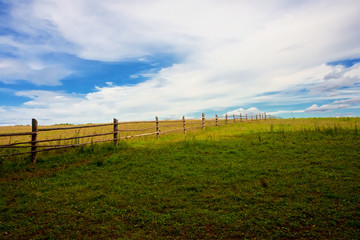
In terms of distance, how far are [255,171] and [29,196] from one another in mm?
6483

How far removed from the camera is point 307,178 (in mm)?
6152

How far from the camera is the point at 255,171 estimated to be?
7012 mm

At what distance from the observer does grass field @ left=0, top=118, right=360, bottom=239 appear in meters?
3.90

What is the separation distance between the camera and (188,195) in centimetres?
544

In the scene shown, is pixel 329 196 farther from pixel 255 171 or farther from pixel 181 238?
pixel 181 238

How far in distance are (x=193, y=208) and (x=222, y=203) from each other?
2.19ft

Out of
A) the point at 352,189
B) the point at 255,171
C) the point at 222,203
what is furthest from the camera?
the point at 255,171

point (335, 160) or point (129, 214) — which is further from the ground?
point (335, 160)

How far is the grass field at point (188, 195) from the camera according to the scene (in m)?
3.90

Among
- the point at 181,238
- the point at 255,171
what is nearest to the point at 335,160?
the point at 255,171

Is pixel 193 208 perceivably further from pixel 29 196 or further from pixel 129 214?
pixel 29 196

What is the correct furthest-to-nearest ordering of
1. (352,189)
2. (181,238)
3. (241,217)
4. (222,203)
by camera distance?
(352,189) < (222,203) < (241,217) < (181,238)

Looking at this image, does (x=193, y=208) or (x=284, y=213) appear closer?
(x=284, y=213)

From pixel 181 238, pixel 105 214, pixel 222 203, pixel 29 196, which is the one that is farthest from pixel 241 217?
pixel 29 196
